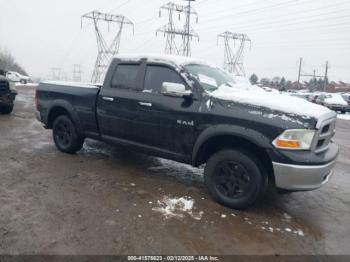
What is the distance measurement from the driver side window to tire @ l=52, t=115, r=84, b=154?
6.33 ft

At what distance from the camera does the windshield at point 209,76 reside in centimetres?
464

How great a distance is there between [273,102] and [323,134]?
74cm

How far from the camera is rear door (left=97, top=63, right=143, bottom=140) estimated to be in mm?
5145

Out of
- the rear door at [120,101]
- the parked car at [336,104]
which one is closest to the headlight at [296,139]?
the rear door at [120,101]

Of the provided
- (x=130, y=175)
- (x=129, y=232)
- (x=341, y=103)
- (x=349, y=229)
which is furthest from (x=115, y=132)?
(x=341, y=103)

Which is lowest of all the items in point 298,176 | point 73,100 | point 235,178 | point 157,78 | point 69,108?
point 235,178

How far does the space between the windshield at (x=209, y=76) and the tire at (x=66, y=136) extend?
8.64ft

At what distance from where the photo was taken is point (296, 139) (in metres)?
3.76

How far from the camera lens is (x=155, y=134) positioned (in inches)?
191

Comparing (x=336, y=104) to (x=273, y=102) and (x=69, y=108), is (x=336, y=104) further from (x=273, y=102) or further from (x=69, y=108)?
(x=273, y=102)

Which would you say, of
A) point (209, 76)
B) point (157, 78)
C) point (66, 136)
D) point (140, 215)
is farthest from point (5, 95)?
point (140, 215)

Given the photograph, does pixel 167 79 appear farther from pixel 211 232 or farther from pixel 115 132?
pixel 211 232

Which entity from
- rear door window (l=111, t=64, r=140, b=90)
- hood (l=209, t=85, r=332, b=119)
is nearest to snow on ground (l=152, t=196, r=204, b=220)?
hood (l=209, t=85, r=332, b=119)

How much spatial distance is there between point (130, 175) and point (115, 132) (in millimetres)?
736
